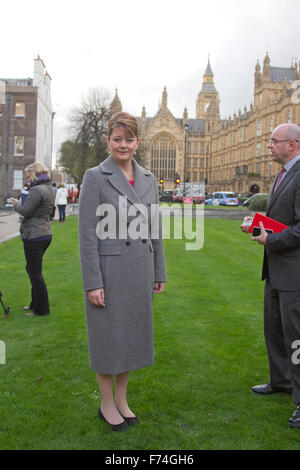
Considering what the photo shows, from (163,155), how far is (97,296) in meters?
112

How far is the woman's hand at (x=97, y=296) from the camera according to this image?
325 centimetres

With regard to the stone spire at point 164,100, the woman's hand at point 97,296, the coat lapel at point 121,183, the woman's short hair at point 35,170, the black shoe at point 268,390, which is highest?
the stone spire at point 164,100

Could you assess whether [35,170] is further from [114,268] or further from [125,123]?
[114,268]

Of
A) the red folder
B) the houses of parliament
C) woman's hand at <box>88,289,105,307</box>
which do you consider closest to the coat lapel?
woman's hand at <box>88,289,105,307</box>

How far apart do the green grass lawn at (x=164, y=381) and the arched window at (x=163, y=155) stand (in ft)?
348

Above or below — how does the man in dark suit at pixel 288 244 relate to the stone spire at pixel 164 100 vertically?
below

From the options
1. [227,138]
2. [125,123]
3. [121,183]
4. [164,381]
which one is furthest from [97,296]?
A: [227,138]

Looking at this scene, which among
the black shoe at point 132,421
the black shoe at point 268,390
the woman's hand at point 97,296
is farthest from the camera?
the black shoe at point 268,390

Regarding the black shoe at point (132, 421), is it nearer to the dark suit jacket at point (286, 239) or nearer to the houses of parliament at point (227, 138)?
the dark suit jacket at point (286, 239)

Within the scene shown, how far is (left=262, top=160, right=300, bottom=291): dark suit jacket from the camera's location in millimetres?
3617

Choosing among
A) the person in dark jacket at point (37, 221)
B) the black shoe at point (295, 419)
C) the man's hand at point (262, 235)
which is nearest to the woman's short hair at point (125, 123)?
the man's hand at point (262, 235)

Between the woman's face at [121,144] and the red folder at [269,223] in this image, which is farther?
the red folder at [269,223]

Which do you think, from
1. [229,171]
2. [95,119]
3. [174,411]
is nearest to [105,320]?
[174,411]

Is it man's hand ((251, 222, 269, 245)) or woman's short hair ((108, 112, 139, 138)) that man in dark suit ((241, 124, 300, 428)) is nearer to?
man's hand ((251, 222, 269, 245))
